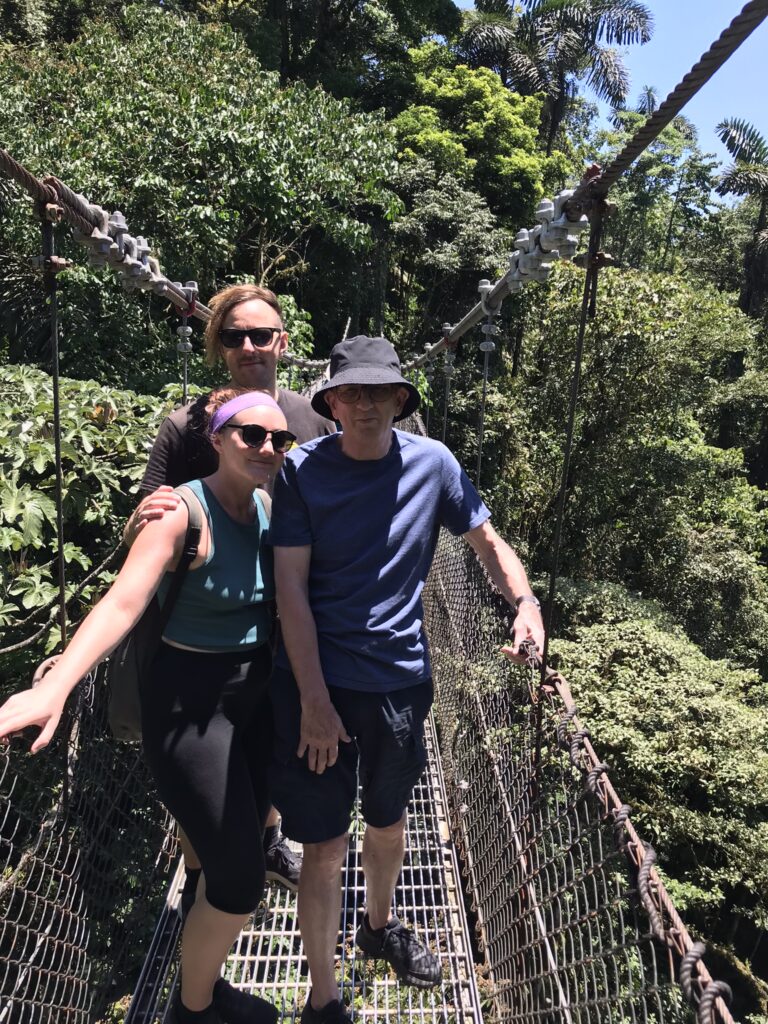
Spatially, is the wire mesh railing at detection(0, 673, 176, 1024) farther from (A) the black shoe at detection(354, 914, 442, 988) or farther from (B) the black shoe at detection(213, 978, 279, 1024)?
(A) the black shoe at detection(354, 914, 442, 988)

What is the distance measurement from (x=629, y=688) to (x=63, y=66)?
683 centimetres

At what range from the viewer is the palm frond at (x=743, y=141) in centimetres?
1590

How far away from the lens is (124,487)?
2131mm

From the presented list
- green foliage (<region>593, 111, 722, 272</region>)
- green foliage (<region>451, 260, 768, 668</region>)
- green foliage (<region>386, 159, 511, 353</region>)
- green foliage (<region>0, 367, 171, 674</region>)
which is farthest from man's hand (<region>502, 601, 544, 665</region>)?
green foliage (<region>593, 111, 722, 272</region>)

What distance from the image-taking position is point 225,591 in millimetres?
1080

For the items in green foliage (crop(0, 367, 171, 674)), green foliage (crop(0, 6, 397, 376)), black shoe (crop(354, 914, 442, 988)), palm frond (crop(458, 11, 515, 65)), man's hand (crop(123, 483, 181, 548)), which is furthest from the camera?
palm frond (crop(458, 11, 515, 65))

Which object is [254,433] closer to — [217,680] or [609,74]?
[217,680]

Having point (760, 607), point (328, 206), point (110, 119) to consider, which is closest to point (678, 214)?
point (760, 607)

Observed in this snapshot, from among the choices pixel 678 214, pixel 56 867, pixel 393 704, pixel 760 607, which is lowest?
pixel 760 607

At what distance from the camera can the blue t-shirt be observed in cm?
113

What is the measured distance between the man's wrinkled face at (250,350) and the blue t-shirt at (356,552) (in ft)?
1.00

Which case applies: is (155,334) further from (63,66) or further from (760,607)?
(760,607)

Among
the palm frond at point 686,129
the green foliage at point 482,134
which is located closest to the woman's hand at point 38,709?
the green foliage at point 482,134

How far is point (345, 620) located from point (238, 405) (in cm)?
36
